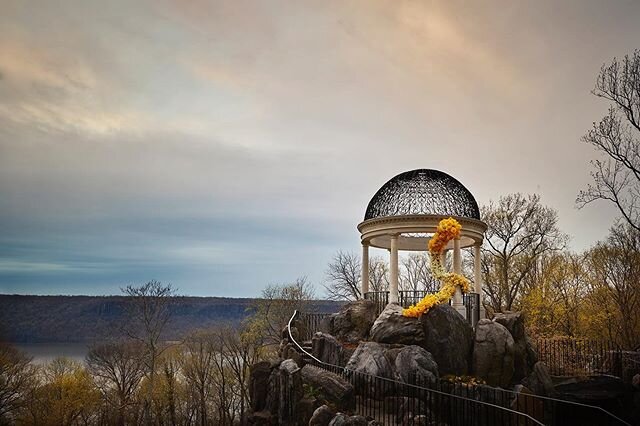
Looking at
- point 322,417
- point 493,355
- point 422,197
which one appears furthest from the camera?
point 422,197

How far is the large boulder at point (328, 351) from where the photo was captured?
1775cm

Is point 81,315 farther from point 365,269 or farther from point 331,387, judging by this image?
point 331,387

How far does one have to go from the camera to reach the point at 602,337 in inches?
1190

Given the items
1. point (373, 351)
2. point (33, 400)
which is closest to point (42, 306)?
point (33, 400)

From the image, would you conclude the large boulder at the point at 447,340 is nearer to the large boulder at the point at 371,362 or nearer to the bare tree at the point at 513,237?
the large boulder at the point at 371,362

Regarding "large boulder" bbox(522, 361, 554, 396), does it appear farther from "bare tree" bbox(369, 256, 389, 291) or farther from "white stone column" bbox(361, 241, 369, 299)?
"bare tree" bbox(369, 256, 389, 291)

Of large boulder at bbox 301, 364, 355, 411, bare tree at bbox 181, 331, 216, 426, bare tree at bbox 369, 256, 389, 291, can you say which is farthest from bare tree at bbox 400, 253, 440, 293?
large boulder at bbox 301, 364, 355, 411

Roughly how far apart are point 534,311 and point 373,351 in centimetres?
2093

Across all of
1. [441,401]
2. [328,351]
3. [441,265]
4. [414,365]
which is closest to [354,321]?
[328,351]

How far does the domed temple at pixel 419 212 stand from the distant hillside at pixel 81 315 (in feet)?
47.9

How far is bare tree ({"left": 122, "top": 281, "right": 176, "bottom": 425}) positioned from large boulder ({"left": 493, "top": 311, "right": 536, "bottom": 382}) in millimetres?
28071

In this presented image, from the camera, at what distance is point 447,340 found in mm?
17344

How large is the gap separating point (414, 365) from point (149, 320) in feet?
101

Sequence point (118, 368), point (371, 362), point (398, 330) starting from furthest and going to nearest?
point (118, 368), point (398, 330), point (371, 362)
